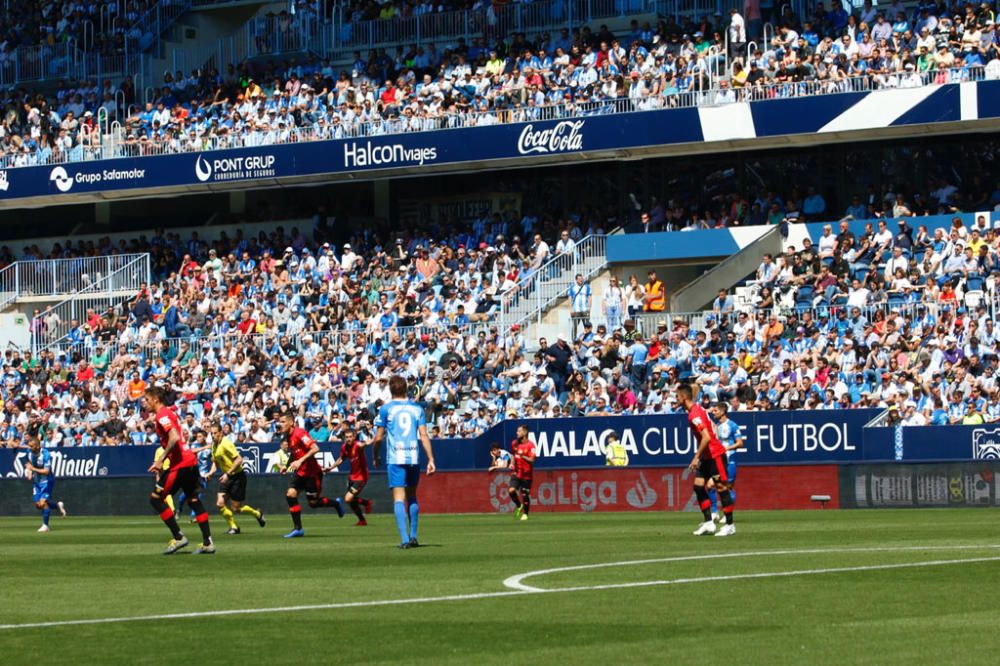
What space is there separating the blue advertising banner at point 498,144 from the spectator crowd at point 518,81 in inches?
15.1

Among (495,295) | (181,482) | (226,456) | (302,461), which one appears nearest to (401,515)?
(181,482)

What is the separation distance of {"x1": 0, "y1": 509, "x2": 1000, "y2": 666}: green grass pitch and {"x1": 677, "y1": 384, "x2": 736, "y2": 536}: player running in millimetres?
479

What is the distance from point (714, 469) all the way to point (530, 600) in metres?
9.59

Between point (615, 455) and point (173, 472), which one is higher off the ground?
point (173, 472)

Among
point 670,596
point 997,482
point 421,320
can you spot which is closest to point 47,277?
point 421,320

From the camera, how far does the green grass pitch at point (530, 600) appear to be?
10156 millimetres

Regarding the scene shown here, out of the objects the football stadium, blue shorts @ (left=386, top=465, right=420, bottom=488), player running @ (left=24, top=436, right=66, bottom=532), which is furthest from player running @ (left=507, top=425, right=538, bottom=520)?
blue shorts @ (left=386, top=465, right=420, bottom=488)

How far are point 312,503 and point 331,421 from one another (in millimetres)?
13780

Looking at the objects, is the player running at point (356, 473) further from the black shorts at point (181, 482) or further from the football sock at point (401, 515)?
the football sock at point (401, 515)

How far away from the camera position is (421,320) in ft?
148

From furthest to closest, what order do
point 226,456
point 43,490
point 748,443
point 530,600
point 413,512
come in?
1. point 748,443
2. point 43,490
3. point 226,456
4. point 413,512
5. point 530,600

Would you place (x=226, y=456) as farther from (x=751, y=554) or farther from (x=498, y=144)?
(x=498, y=144)

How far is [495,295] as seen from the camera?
4516 cm

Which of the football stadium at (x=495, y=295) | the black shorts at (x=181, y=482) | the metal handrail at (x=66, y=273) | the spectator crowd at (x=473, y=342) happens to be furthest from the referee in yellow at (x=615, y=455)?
the metal handrail at (x=66, y=273)
